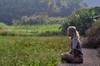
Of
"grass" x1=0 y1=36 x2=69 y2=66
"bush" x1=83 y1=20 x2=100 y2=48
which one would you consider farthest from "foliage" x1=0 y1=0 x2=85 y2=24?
"bush" x1=83 y1=20 x2=100 y2=48

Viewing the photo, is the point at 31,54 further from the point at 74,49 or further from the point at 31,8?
the point at 31,8

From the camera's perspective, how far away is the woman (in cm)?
934

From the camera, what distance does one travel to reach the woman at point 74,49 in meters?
9.34

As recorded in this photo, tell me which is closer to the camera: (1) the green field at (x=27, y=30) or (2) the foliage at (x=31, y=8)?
(1) the green field at (x=27, y=30)

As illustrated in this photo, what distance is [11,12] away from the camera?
69.9 m

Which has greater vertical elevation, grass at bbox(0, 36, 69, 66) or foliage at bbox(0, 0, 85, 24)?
grass at bbox(0, 36, 69, 66)

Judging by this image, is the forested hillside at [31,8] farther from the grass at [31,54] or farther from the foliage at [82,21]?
the grass at [31,54]

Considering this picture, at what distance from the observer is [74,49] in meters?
9.56

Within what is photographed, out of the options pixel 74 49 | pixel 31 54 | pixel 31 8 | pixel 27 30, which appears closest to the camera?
pixel 74 49

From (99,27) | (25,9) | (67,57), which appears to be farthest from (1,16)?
(67,57)

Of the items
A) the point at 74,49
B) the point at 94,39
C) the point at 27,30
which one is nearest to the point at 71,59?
the point at 74,49

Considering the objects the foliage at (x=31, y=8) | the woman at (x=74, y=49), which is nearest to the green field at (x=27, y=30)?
the woman at (x=74, y=49)

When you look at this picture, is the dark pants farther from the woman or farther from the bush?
the bush

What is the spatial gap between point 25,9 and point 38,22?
1825cm
